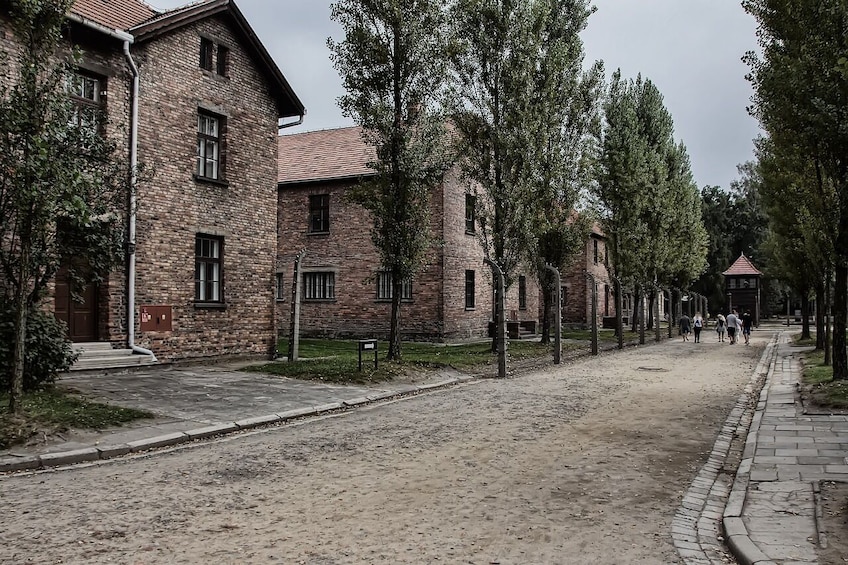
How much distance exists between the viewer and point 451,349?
24.1m

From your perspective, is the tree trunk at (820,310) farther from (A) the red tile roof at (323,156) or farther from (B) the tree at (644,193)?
(A) the red tile roof at (323,156)

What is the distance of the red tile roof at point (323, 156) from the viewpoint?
2955 centimetres

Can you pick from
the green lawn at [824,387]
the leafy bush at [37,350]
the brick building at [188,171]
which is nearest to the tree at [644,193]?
the green lawn at [824,387]

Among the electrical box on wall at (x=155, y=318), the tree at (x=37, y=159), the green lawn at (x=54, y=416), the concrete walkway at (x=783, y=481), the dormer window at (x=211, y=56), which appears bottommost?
the concrete walkway at (x=783, y=481)

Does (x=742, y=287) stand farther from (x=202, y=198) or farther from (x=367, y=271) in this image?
(x=202, y=198)

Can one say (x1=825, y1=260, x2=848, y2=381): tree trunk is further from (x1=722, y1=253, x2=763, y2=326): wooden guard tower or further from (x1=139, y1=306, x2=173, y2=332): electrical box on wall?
(x1=722, y1=253, x2=763, y2=326): wooden guard tower

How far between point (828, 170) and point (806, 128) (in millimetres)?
1403

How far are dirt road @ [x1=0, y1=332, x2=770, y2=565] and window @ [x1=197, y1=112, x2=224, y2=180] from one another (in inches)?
390

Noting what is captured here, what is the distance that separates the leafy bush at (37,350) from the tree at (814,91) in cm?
1442

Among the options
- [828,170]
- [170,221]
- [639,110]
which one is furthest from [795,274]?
[170,221]

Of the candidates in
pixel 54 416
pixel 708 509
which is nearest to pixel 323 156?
pixel 54 416

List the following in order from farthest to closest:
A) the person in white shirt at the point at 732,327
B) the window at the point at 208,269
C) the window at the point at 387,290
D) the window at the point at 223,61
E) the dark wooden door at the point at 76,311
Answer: the person in white shirt at the point at 732,327 < the window at the point at 387,290 < the window at the point at 223,61 < the window at the point at 208,269 < the dark wooden door at the point at 76,311

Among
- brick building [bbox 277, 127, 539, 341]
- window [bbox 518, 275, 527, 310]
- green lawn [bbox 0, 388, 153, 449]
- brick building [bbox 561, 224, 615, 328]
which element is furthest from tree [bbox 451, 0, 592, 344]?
brick building [bbox 561, 224, 615, 328]

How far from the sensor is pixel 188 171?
687 inches
